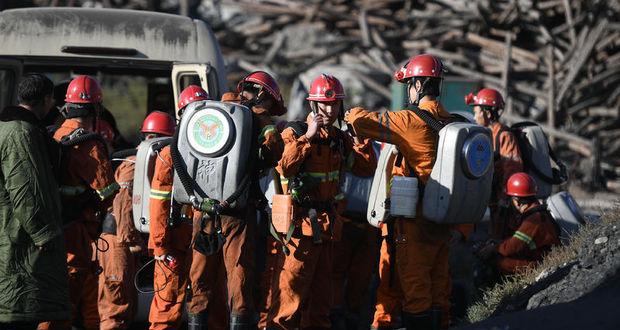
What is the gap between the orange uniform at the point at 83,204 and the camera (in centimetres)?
819

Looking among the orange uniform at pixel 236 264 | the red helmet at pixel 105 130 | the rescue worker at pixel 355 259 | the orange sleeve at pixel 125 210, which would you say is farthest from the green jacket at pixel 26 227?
the rescue worker at pixel 355 259

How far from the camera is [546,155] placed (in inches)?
440

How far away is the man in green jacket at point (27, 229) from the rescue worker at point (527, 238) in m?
4.22

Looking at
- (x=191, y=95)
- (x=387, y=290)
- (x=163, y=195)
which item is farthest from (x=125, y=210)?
(x=387, y=290)

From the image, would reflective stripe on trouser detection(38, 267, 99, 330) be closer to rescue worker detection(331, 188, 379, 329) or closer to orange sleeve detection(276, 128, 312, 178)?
orange sleeve detection(276, 128, 312, 178)

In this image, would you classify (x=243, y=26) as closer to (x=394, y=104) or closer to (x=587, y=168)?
(x=394, y=104)

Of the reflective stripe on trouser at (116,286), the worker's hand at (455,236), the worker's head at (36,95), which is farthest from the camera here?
the reflective stripe on trouser at (116,286)

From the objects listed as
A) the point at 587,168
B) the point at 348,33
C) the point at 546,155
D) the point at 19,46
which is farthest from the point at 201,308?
the point at 348,33

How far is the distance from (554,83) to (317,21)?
205 inches

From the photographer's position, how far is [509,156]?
35.9 ft

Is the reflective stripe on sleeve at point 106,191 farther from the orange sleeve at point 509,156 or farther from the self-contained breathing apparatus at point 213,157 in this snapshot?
the orange sleeve at point 509,156

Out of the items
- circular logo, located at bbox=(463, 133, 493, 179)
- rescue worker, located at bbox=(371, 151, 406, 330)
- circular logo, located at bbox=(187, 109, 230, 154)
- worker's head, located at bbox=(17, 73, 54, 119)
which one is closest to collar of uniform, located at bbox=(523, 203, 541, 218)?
rescue worker, located at bbox=(371, 151, 406, 330)

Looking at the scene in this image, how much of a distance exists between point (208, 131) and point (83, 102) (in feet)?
5.29

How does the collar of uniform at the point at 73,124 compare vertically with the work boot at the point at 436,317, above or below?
above
